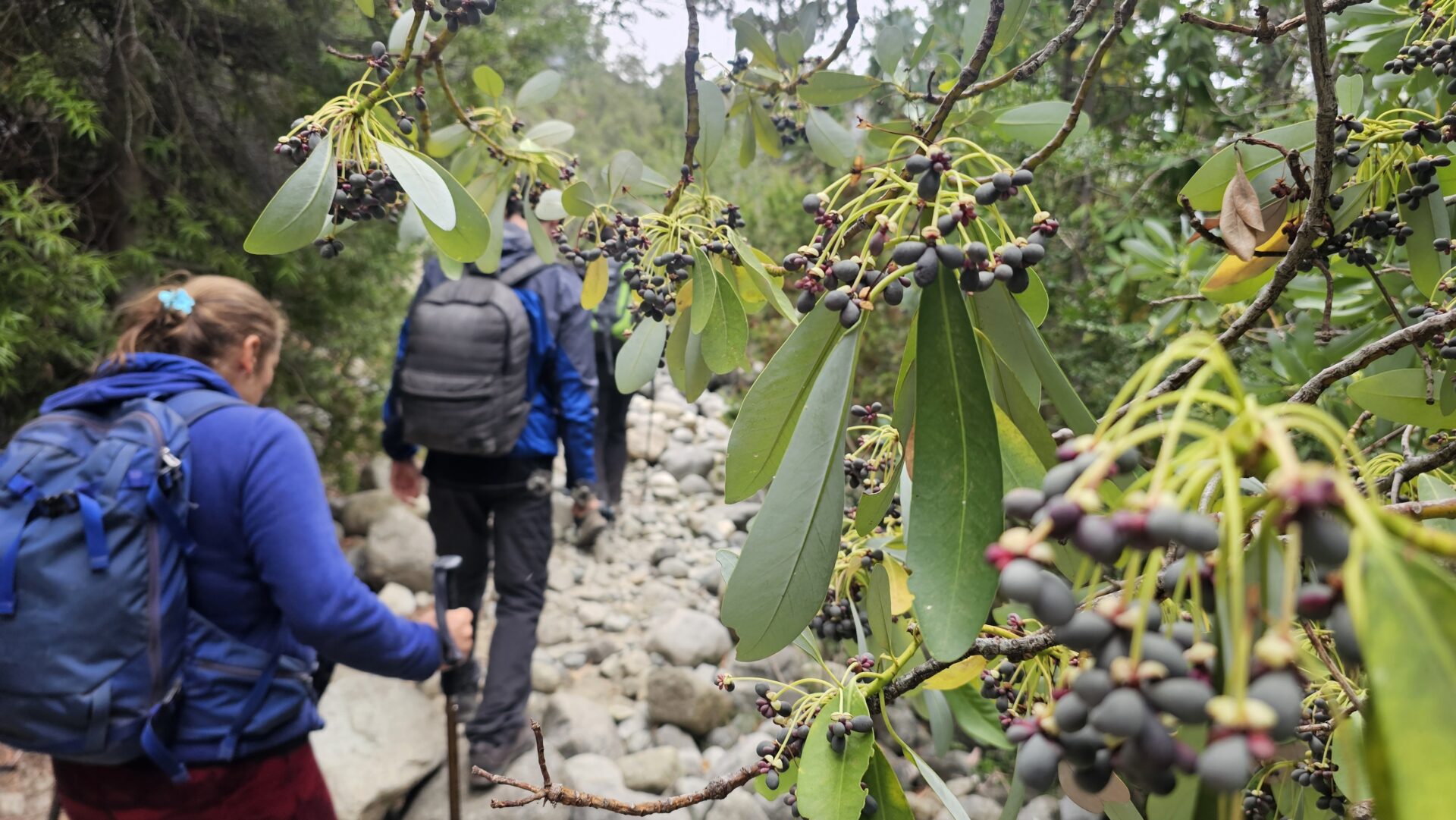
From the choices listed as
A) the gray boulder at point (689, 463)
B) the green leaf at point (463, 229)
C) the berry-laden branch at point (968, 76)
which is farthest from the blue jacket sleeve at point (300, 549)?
the gray boulder at point (689, 463)

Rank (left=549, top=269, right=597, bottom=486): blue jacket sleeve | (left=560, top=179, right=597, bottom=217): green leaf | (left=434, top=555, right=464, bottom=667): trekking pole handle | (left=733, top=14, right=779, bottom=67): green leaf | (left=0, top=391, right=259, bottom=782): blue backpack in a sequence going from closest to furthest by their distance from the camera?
1. (left=560, top=179, right=597, bottom=217): green leaf
2. (left=733, top=14, right=779, bottom=67): green leaf
3. (left=0, top=391, right=259, bottom=782): blue backpack
4. (left=434, top=555, right=464, bottom=667): trekking pole handle
5. (left=549, top=269, right=597, bottom=486): blue jacket sleeve

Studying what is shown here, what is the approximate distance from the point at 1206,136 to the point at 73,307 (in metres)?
4.32

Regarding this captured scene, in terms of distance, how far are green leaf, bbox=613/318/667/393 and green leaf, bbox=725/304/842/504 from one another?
0.47 meters

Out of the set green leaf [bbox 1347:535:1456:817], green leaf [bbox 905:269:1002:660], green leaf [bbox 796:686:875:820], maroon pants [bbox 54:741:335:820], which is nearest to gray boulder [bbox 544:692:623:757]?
maroon pants [bbox 54:741:335:820]

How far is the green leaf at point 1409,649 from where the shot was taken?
0.86 feet

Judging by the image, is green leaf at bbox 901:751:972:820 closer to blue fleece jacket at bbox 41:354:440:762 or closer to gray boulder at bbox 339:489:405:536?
blue fleece jacket at bbox 41:354:440:762

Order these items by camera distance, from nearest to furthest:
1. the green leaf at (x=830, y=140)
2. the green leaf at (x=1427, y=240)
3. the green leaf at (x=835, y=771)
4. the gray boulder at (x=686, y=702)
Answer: the green leaf at (x=835, y=771) → the green leaf at (x=1427, y=240) → the green leaf at (x=830, y=140) → the gray boulder at (x=686, y=702)

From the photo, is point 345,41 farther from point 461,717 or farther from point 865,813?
point 865,813

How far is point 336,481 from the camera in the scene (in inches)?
199

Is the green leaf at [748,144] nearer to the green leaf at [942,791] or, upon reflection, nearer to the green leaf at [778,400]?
the green leaf at [778,400]

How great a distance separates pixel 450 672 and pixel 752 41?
77.7 inches

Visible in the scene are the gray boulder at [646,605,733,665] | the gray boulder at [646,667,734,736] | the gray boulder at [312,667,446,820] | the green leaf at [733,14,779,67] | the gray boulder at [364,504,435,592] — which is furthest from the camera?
the gray boulder at [364,504,435,592]

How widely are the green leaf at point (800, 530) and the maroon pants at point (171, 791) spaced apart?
1.64m

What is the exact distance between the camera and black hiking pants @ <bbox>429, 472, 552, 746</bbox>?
301cm
